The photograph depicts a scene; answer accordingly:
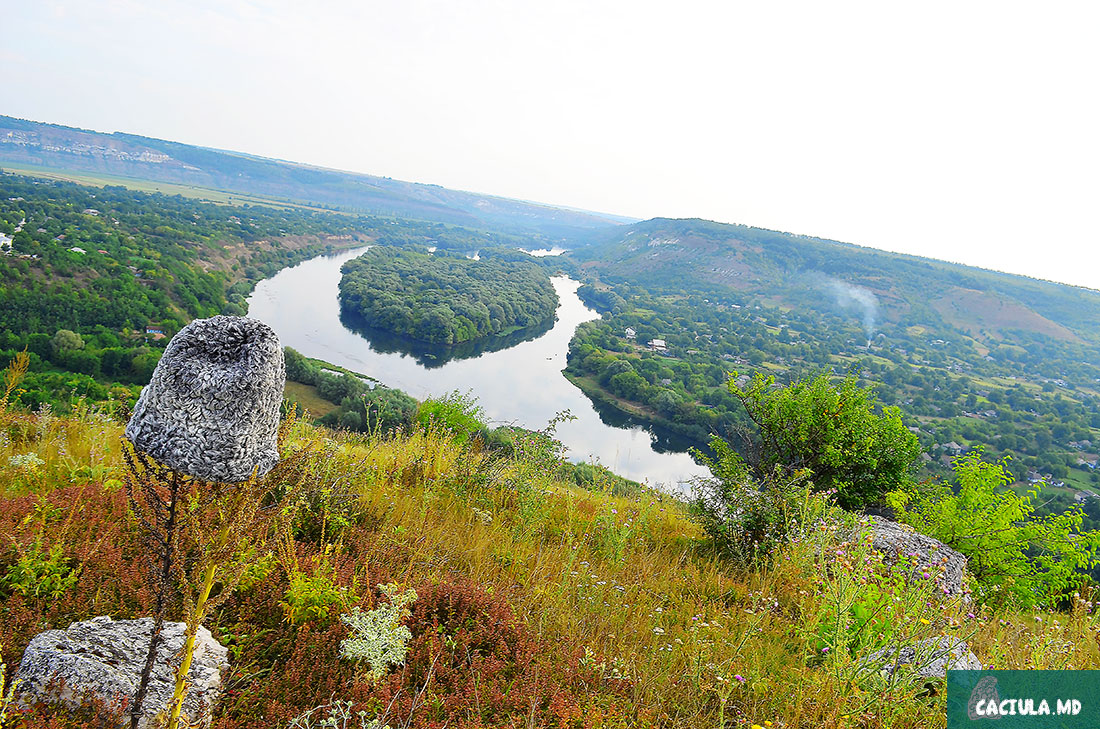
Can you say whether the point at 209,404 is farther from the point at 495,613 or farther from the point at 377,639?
the point at 495,613

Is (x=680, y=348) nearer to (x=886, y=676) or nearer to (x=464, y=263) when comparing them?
(x=464, y=263)

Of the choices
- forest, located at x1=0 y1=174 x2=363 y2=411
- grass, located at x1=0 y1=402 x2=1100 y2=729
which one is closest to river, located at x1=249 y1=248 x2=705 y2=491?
forest, located at x1=0 y1=174 x2=363 y2=411

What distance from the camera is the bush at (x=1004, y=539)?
6309 millimetres

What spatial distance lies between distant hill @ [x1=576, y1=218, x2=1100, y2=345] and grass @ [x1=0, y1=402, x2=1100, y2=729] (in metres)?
123

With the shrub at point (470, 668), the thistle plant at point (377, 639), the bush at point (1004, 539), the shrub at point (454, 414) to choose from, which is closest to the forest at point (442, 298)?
the shrub at point (454, 414)

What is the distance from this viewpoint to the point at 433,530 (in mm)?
4453

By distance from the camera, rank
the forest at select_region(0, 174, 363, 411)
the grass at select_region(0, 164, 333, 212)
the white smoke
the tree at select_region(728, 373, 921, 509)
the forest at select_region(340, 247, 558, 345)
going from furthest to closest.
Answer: the grass at select_region(0, 164, 333, 212), the white smoke, the forest at select_region(340, 247, 558, 345), the forest at select_region(0, 174, 363, 411), the tree at select_region(728, 373, 921, 509)

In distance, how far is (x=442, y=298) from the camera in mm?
68812

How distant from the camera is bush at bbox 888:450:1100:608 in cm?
631

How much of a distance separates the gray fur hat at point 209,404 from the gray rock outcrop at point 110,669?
0.95 m

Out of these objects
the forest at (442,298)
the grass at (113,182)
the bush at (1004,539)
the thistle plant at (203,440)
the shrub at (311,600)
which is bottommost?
the forest at (442,298)

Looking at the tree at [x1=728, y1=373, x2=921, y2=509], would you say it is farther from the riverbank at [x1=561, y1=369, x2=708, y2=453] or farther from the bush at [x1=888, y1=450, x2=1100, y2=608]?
A: the riverbank at [x1=561, y1=369, x2=708, y2=453]

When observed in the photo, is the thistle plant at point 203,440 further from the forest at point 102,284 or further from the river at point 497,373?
the river at point 497,373

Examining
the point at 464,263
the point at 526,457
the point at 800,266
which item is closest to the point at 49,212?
the point at 464,263
